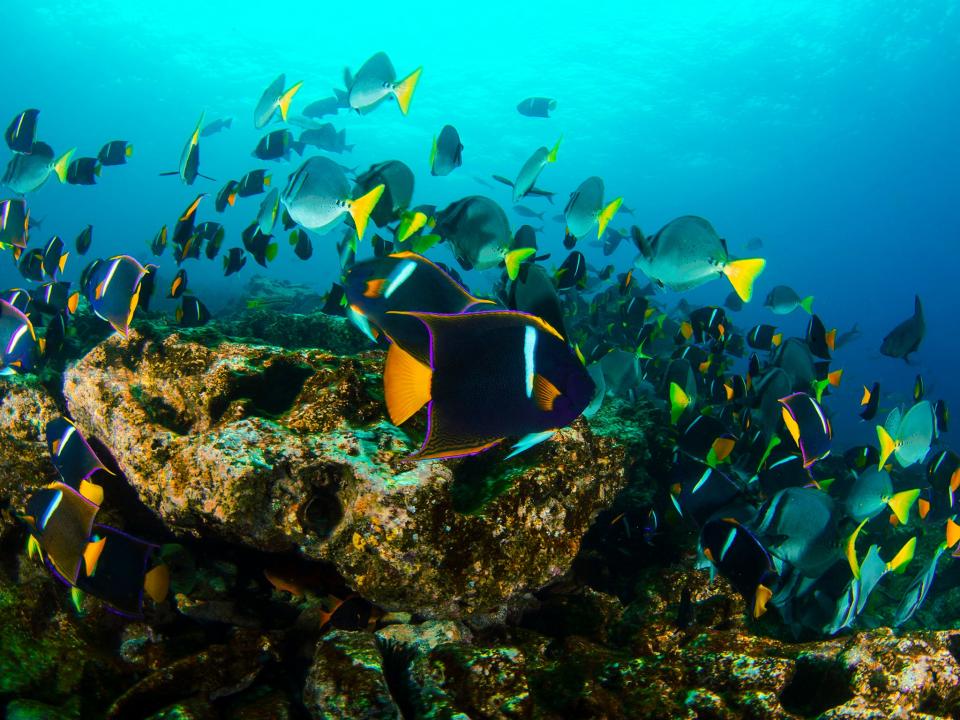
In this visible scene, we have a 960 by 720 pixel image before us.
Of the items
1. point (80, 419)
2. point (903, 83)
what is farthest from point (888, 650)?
point (903, 83)

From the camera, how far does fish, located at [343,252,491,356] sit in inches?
78.2

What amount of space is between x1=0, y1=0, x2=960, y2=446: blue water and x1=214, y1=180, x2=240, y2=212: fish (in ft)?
67.6

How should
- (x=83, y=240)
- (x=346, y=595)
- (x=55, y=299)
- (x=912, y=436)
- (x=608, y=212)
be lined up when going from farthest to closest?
1. (x=83, y=240)
2. (x=55, y=299)
3. (x=608, y=212)
4. (x=912, y=436)
5. (x=346, y=595)

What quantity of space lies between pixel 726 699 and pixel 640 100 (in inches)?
2013

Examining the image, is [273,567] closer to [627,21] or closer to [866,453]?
[866,453]

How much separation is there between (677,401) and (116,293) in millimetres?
4085

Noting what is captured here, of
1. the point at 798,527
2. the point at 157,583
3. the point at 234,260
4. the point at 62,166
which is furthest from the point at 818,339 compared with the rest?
the point at 62,166

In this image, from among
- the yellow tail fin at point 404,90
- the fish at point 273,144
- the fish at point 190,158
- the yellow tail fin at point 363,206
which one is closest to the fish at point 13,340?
the fish at point 190,158

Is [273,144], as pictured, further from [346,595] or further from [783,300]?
[783,300]

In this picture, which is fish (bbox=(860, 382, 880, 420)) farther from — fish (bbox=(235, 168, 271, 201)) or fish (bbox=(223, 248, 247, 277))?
fish (bbox=(235, 168, 271, 201))

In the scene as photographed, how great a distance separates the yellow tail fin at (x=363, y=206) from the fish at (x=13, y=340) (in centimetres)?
227

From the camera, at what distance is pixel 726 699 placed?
7.10ft

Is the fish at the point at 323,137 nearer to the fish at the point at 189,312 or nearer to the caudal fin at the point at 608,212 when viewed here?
the fish at the point at 189,312

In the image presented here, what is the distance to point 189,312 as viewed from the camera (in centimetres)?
427
